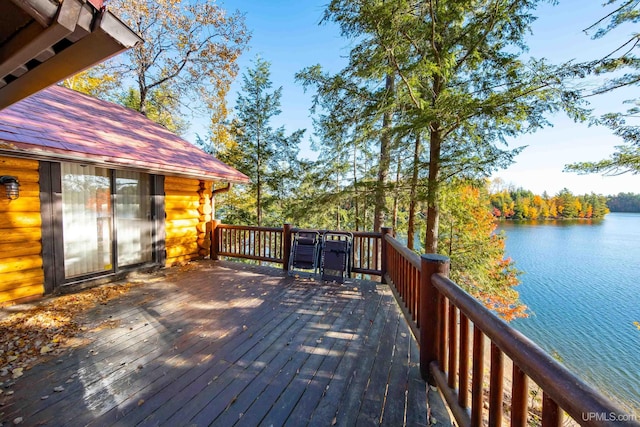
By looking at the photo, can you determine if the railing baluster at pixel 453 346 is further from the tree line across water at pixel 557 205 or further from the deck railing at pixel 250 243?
the tree line across water at pixel 557 205

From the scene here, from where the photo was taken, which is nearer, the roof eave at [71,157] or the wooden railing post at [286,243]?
the roof eave at [71,157]

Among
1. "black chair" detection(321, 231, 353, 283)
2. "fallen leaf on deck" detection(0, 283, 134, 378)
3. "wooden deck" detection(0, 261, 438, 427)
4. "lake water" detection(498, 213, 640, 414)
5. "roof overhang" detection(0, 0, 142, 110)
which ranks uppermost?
"roof overhang" detection(0, 0, 142, 110)

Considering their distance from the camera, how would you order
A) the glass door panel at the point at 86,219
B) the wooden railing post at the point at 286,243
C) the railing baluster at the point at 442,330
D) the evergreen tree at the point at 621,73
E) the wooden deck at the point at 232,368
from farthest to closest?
the wooden railing post at the point at 286,243 < the glass door panel at the point at 86,219 < the evergreen tree at the point at 621,73 < the railing baluster at the point at 442,330 < the wooden deck at the point at 232,368

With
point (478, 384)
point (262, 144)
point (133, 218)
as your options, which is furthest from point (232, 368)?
point (262, 144)

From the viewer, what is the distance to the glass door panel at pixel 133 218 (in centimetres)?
461

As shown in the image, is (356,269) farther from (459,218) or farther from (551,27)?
(551,27)

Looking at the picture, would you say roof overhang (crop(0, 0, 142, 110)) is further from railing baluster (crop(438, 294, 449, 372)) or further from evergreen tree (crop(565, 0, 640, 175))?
evergreen tree (crop(565, 0, 640, 175))

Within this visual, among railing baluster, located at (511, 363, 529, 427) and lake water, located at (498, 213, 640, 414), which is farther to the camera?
lake water, located at (498, 213, 640, 414)

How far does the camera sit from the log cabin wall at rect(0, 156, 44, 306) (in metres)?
3.34

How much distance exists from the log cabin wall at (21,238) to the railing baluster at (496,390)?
5332 mm

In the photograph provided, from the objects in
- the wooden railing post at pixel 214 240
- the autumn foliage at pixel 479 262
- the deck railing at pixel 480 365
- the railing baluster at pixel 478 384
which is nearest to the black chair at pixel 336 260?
the deck railing at pixel 480 365

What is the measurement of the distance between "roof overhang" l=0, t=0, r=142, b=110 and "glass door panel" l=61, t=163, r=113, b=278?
328 cm

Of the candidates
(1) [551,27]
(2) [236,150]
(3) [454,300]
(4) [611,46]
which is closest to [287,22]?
(2) [236,150]

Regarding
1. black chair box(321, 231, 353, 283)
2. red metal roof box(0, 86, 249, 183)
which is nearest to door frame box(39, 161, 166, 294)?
red metal roof box(0, 86, 249, 183)
